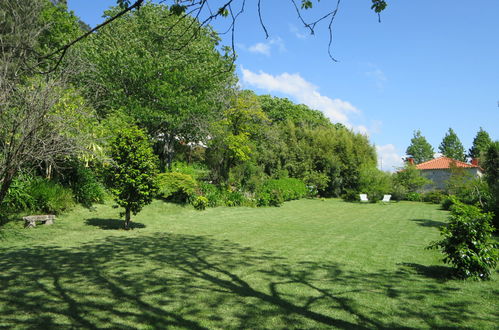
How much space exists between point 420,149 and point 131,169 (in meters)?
71.3

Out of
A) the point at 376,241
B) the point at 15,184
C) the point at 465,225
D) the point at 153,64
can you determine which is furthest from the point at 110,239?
the point at 153,64

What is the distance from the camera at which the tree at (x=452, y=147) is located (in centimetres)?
6338

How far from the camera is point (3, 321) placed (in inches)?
149

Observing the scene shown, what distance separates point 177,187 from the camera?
17422mm

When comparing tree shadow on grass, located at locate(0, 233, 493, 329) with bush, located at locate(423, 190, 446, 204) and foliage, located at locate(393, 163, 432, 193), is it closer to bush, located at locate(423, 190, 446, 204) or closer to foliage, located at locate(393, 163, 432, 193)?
bush, located at locate(423, 190, 446, 204)

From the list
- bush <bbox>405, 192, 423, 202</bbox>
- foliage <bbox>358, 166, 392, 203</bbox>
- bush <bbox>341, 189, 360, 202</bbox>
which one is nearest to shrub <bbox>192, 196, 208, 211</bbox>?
bush <bbox>341, 189, 360, 202</bbox>

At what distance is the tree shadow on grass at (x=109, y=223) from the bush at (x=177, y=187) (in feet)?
14.9

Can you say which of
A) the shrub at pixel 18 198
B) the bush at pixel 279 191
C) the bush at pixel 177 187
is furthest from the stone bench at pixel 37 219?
the bush at pixel 279 191

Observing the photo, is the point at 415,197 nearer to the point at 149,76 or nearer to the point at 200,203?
the point at 200,203

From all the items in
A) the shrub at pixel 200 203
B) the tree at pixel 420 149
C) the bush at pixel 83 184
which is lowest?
the shrub at pixel 200 203

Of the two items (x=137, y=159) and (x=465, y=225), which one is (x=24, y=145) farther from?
(x=465, y=225)

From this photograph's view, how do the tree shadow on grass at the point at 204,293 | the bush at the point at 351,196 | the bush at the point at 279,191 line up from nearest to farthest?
1. the tree shadow on grass at the point at 204,293
2. the bush at the point at 279,191
3. the bush at the point at 351,196

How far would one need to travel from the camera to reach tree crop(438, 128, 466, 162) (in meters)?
63.4

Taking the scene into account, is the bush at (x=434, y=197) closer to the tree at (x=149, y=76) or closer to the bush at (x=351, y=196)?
the bush at (x=351, y=196)
